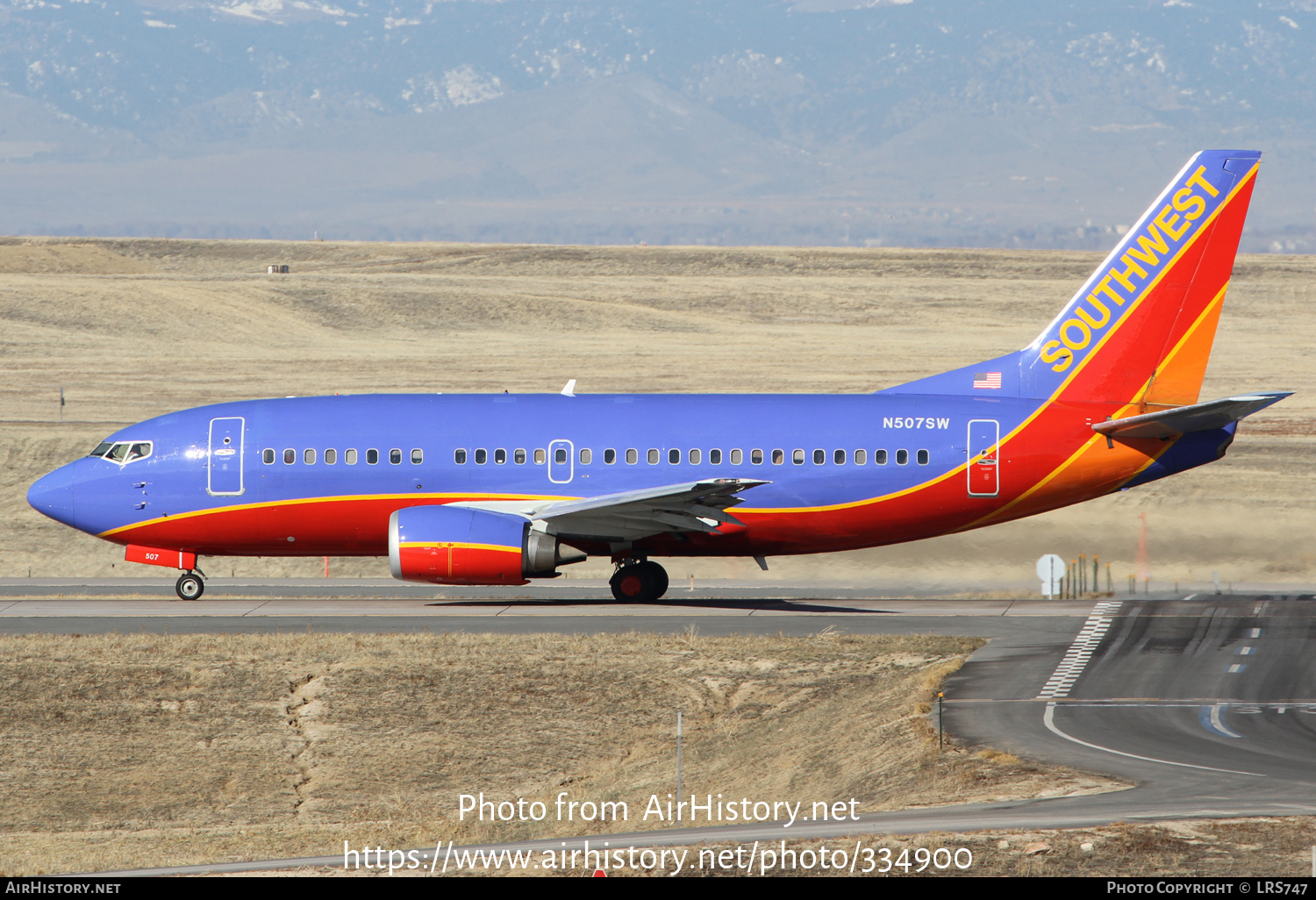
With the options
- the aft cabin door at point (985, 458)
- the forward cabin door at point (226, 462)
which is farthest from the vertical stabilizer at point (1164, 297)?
the forward cabin door at point (226, 462)

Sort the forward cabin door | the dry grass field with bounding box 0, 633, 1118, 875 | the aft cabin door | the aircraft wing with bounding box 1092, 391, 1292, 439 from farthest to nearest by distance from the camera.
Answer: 1. the forward cabin door
2. the aft cabin door
3. the aircraft wing with bounding box 1092, 391, 1292, 439
4. the dry grass field with bounding box 0, 633, 1118, 875

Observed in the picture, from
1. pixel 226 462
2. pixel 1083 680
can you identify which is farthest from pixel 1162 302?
pixel 226 462

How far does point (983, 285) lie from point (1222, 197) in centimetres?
8902

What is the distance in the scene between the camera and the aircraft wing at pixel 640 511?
33375 millimetres

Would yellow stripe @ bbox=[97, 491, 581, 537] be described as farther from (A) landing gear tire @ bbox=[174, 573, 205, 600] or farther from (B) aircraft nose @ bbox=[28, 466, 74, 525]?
(A) landing gear tire @ bbox=[174, 573, 205, 600]

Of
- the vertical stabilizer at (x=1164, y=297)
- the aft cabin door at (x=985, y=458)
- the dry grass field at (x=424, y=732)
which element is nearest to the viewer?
the dry grass field at (x=424, y=732)

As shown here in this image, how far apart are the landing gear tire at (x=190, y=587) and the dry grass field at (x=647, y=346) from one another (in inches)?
431

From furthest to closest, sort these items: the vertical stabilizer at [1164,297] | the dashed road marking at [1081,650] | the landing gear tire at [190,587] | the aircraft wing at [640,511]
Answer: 1. the landing gear tire at [190,587]
2. the vertical stabilizer at [1164,297]
3. the aircraft wing at [640,511]
4. the dashed road marking at [1081,650]

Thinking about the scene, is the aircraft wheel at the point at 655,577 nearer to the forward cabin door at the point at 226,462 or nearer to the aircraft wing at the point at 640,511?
the aircraft wing at the point at 640,511

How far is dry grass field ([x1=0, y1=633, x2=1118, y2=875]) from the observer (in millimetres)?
22016

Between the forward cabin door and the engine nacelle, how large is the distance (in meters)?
4.06

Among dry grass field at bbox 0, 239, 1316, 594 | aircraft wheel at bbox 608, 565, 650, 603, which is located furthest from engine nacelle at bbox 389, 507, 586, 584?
dry grass field at bbox 0, 239, 1316, 594

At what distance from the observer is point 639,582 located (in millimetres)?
36688

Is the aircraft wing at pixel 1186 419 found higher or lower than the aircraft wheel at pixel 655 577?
higher
